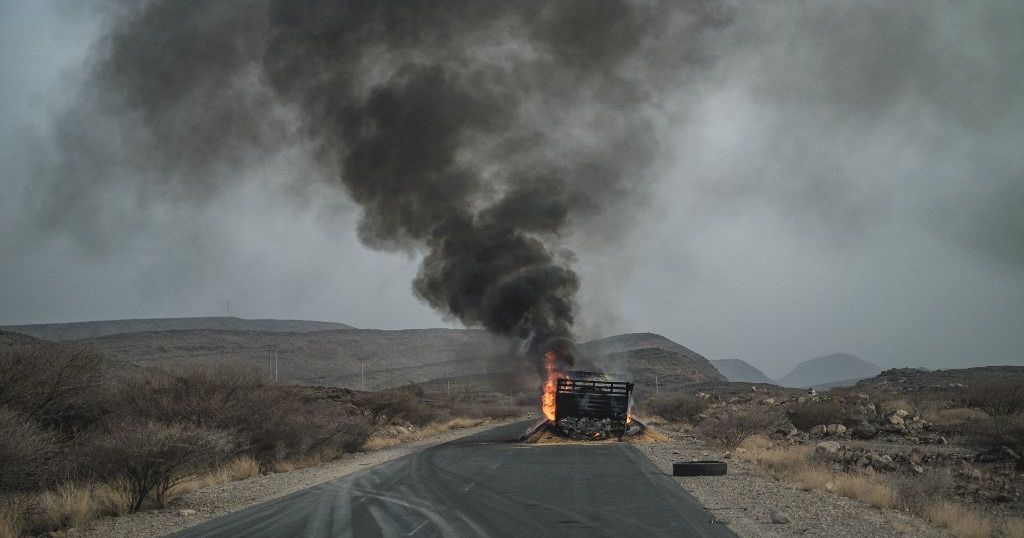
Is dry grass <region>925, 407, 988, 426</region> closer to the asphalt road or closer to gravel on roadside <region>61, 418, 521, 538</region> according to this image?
the asphalt road

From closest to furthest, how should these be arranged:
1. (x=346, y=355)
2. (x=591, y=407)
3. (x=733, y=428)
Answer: (x=733, y=428), (x=591, y=407), (x=346, y=355)

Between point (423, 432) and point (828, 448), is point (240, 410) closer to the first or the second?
point (828, 448)

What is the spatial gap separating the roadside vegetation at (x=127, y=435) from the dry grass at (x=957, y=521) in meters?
14.2

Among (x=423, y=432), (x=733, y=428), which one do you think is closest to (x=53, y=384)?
(x=733, y=428)

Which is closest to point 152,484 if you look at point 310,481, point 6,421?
point 6,421

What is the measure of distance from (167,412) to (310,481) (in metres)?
5.09

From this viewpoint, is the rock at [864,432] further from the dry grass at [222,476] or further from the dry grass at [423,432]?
the dry grass at [222,476]

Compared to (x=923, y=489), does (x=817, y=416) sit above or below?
Result: above

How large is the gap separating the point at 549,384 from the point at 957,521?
24900 millimetres

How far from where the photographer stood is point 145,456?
15.1m

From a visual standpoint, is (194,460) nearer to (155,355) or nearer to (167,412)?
(167,412)

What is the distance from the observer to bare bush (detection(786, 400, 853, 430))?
3722cm

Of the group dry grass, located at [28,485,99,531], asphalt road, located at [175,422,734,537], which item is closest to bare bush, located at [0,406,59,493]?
dry grass, located at [28,485,99,531]

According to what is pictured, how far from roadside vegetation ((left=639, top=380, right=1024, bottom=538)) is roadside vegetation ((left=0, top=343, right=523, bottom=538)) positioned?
14.2 meters
